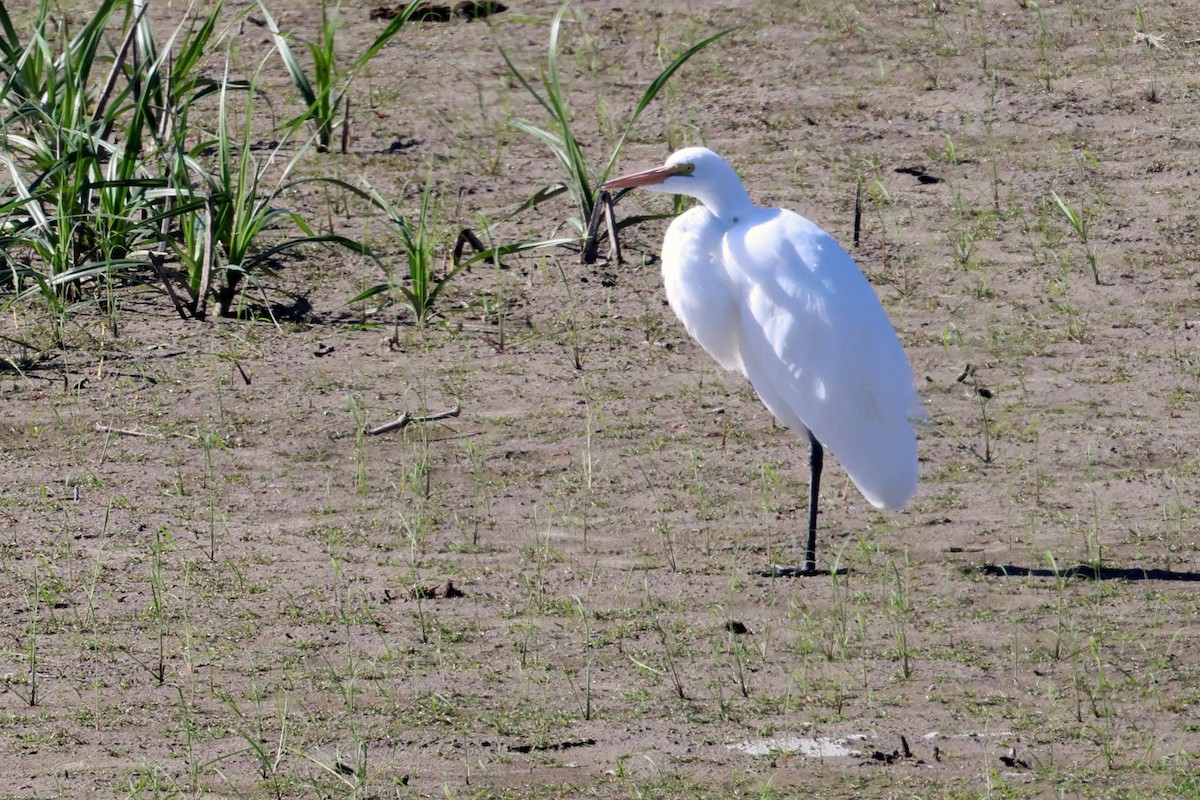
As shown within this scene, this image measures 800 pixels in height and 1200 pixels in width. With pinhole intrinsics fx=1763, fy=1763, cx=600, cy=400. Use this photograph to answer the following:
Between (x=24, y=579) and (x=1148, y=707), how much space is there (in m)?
2.73

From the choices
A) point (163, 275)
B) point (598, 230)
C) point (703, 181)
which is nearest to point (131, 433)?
point (163, 275)

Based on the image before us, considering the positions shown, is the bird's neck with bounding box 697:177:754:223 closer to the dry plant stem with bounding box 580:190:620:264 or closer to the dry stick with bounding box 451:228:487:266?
the dry plant stem with bounding box 580:190:620:264

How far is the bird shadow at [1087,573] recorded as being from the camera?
4.41m

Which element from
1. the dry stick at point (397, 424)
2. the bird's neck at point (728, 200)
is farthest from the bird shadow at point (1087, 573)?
the dry stick at point (397, 424)

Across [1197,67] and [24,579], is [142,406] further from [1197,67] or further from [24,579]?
[1197,67]

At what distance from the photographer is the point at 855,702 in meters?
3.80

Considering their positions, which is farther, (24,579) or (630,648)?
(24,579)

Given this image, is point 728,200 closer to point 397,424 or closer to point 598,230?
point 397,424

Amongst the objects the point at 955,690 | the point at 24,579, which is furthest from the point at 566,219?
the point at 955,690

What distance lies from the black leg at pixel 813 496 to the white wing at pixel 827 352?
0.07 meters

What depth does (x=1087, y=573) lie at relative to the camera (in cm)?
446

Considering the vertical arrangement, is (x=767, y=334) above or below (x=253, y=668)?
above

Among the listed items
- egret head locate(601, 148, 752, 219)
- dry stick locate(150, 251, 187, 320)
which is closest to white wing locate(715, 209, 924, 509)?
egret head locate(601, 148, 752, 219)

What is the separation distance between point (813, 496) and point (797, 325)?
483 millimetres
